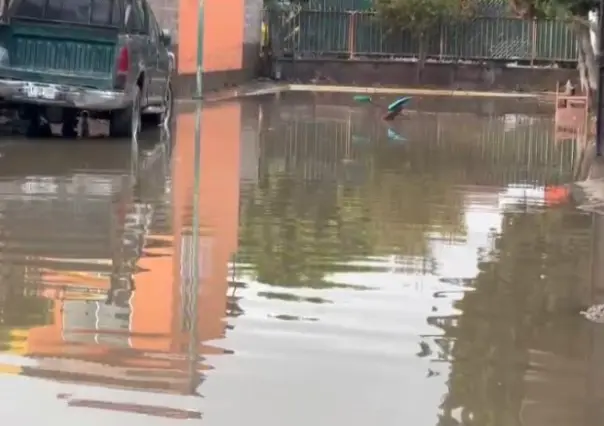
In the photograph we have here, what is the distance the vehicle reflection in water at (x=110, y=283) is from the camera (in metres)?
5.73

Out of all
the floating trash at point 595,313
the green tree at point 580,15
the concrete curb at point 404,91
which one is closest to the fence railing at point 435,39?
the concrete curb at point 404,91

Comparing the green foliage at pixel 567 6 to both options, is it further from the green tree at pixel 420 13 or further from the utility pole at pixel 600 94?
the green tree at pixel 420 13

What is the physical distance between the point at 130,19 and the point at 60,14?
0.95m

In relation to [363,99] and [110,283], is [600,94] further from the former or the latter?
[363,99]

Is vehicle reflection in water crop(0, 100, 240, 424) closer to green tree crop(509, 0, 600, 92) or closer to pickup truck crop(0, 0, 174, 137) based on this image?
pickup truck crop(0, 0, 174, 137)

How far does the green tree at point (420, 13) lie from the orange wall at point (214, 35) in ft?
15.8

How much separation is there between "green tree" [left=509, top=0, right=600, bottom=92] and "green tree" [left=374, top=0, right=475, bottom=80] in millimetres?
7921

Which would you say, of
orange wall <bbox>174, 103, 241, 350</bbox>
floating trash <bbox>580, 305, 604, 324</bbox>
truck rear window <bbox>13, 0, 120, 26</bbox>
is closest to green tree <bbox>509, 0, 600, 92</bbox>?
orange wall <bbox>174, 103, 241, 350</bbox>

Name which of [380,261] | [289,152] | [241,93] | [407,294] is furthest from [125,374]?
[241,93]

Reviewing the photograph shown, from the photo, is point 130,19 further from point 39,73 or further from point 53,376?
point 53,376

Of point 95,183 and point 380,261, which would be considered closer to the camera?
point 380,261

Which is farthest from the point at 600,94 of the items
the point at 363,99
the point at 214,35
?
the point at 214,35

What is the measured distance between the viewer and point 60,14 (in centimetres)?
1684

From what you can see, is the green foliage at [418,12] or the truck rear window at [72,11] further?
the green foliage at [418,12]
